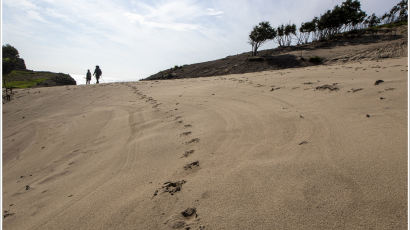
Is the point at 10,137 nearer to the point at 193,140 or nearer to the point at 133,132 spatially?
the point at 133,132

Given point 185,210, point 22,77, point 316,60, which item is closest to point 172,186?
point 185,210

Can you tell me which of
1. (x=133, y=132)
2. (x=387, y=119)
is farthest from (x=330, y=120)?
(x=133, y=132)

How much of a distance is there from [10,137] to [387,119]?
21.9 ft

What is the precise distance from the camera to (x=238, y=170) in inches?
72.0

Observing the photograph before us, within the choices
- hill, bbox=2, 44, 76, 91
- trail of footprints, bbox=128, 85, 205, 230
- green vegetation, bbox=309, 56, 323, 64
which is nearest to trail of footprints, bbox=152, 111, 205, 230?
trail of footprints, bbox=128, 85, 205, 230

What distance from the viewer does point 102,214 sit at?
1589 millimetres

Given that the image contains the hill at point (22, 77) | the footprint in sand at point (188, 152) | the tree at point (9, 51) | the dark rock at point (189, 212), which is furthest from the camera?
the tree at point (9, 51)

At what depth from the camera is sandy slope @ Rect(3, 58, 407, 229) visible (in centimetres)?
131

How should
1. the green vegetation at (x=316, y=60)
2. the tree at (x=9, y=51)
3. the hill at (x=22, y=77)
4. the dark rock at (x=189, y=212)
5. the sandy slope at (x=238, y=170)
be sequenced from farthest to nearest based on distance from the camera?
1. the tree at (x=9, y=51)
2. the hill at (x=22, y=77)
3. the green vegetation at (x=316, y=60)
4. the dark rock at (x=189, y=212)
5. the sandy slope at (x=238, y=170)

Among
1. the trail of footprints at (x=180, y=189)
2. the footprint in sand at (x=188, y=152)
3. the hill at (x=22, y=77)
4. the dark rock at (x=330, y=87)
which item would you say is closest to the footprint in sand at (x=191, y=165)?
the trail of footprints at (x=180, y=189)

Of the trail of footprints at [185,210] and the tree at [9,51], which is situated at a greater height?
the tree at [9,51]

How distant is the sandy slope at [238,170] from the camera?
4.30ft

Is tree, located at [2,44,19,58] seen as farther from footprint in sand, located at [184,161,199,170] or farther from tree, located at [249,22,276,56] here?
footprint in sand, located at [184,161,199,170]

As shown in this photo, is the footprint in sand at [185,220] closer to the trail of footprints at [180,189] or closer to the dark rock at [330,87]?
the trail of footprints at [180,189]
